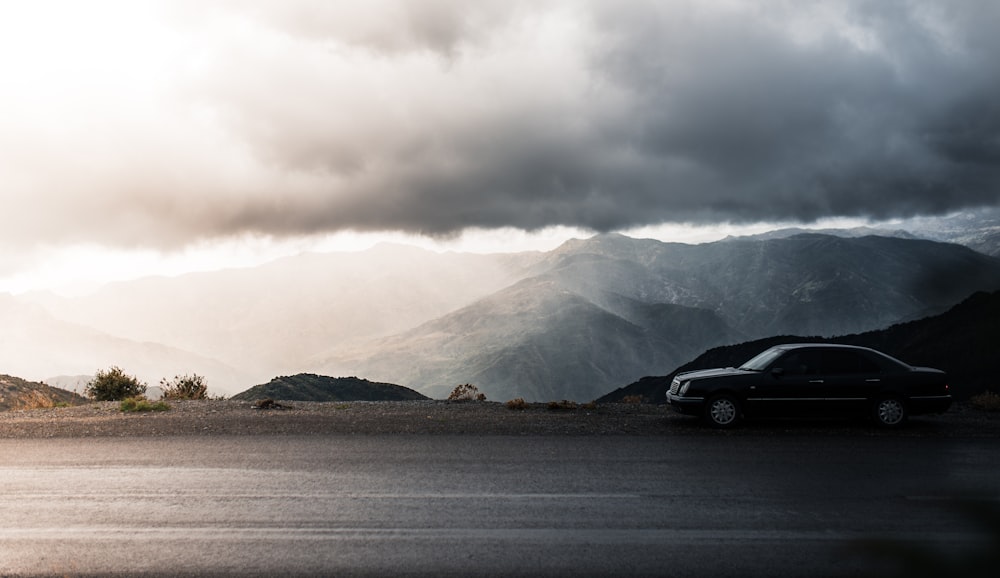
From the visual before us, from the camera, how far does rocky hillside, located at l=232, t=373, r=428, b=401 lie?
100ft

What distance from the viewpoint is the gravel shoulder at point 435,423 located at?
13.3 meters

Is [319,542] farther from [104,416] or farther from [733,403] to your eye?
[104,416]

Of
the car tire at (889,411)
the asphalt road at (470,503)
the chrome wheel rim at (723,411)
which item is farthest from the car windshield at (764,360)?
the asphalt road at (470,503)

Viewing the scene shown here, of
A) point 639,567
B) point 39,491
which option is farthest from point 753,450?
point 39,491

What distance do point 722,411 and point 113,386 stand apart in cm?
2007

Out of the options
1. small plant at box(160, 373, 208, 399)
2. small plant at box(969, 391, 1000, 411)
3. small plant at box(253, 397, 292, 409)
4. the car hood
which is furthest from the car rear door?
small plant at box(160, 373, 208, 399)

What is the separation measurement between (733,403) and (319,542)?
934 cm

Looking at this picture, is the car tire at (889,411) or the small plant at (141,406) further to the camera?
the small plant at (141,406)

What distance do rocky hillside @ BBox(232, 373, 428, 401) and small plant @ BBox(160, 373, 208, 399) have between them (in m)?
2.00

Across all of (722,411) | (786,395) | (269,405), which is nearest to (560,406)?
(722,411)

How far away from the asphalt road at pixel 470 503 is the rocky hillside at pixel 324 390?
1800 centimetres

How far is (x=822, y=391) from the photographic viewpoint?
44.9 feet

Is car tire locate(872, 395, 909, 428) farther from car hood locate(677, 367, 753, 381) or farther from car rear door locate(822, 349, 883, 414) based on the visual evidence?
car hood locate(677, 367, 753, 381)

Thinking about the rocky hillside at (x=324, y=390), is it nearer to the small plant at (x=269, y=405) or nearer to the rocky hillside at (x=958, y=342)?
the small plant at (x=269, y=405)
